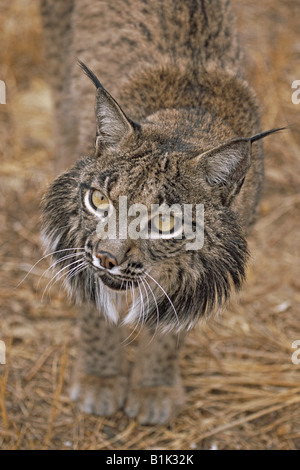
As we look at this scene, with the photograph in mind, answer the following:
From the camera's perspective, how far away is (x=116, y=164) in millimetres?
2682

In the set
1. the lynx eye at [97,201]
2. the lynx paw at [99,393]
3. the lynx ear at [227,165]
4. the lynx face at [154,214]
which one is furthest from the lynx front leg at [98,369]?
the lynx ear at [227,165]

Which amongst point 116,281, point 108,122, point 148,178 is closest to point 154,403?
point 116,281

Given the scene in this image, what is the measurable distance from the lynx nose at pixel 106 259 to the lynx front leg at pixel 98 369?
3.44 feet

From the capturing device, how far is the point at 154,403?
3.62 m

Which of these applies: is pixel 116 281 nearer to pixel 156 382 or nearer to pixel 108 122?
pixel 108 122

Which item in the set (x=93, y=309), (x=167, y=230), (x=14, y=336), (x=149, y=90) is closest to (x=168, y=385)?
(x=93, y=309)

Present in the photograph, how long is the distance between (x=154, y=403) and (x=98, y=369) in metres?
0.39

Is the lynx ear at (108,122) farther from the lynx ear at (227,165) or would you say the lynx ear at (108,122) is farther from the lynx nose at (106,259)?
the lynx nose at (106,259)

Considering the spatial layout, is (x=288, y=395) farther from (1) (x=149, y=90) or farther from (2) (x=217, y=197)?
(1) (x=149, y=90)

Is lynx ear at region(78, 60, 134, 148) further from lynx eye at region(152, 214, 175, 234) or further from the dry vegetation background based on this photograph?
the dry vegetation background

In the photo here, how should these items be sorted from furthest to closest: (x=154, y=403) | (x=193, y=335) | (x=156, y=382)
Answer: (x=193, y=335) → (x=156, y=382) → (x=154, y=403)

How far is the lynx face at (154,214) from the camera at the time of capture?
2.54m

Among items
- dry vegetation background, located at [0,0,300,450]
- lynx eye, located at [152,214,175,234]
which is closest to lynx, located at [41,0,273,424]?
lynx eye, located at [152,214,175,234]

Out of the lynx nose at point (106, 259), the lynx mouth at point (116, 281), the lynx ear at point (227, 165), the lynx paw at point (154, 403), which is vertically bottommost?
the lynx paw at point (154, 403)
